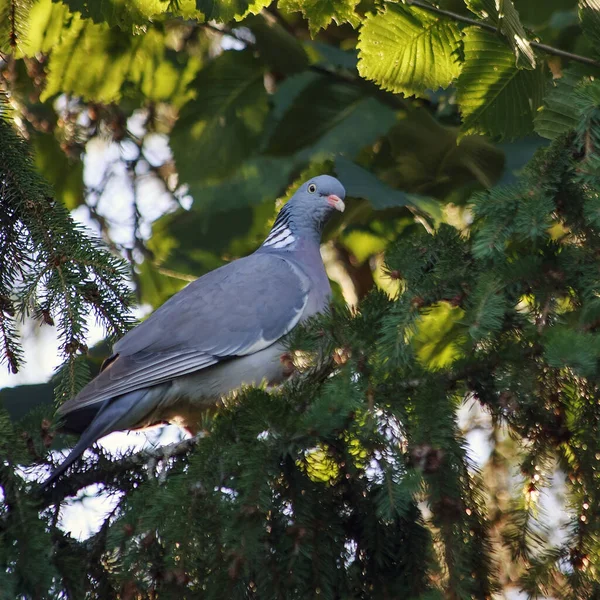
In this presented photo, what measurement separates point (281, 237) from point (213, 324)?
83 cm

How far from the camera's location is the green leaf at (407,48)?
349 cm

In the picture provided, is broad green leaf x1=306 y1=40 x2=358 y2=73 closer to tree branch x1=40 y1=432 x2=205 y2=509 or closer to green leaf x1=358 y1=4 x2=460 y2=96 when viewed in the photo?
green leaf x1=358 y1=4 x2=460 y2=96

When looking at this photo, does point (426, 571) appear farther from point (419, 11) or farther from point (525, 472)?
point (419, 11)

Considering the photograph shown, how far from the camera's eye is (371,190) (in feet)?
14.2

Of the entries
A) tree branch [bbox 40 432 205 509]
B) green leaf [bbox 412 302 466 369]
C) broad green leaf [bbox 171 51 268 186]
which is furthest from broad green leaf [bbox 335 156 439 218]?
tree branch [bbox 40 432 205 509]

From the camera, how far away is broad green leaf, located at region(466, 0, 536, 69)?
2.89 m

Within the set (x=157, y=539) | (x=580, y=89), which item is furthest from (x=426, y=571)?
(x=580, y=89)

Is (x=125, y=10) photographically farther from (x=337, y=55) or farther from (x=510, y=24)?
(x=337, y=55)

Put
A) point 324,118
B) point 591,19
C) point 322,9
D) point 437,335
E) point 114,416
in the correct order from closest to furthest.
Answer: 1. point 591,19
2. point 322,9
3. point 114,416
4. point 437,335
5. point 324,118

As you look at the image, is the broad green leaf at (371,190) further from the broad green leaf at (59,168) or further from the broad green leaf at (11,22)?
the broad green leaf at (59,168)

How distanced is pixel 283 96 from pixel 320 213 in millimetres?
892

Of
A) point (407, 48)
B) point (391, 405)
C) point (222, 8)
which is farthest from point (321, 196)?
point (391, 405)

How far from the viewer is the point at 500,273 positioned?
2438 mm

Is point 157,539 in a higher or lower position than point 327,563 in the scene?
higher
